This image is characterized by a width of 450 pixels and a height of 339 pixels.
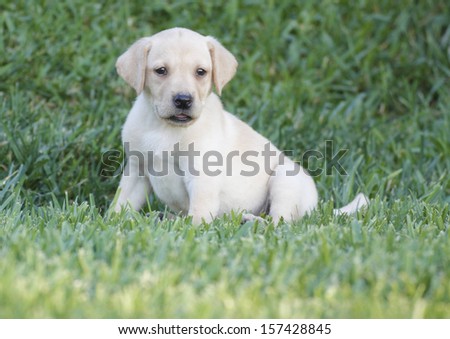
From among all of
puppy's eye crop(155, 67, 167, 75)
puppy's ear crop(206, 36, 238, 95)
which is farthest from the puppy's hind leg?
puppy's eye crop(155, 67, 167, 75)

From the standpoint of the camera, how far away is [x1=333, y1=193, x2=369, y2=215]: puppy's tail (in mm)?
6086

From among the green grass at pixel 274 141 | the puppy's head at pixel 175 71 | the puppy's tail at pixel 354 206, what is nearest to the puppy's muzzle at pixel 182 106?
the puppy's head at pixel 175 71

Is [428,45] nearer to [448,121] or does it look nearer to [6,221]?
[448,121]

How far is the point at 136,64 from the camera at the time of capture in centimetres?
569

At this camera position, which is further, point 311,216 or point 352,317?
point 311,216

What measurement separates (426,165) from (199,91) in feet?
10.2

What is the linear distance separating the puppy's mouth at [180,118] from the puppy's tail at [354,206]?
1236 millimetres

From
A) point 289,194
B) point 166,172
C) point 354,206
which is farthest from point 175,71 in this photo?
point 354,206

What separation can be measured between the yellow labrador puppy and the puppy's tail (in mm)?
92

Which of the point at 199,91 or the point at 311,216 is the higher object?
the point at 199,91

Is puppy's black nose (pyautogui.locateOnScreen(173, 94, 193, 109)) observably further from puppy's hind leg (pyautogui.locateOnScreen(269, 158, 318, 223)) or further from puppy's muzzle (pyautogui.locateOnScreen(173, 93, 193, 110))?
puppy's hind leg (pyautogui.locateOnScreen(269, 158, 318, 223))

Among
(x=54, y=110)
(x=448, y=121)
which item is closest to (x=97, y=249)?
(x=54, y=110)

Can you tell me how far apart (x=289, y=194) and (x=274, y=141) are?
6.10ft

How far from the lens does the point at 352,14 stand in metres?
10.3
